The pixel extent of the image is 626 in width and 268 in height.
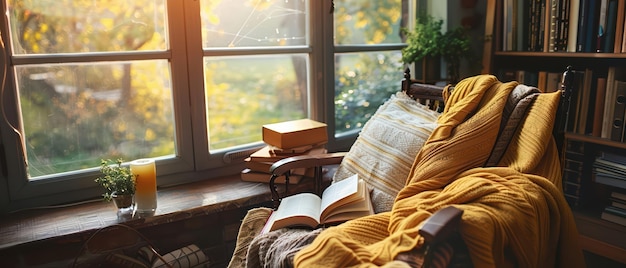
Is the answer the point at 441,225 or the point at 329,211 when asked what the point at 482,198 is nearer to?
the point at 441,225

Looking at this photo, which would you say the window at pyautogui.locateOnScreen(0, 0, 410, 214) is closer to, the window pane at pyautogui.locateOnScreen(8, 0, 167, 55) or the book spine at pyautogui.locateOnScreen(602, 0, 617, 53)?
the window pane at pyautogui.locateOnScreen(8, 0, 167, 55)

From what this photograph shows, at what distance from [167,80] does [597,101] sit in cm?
176

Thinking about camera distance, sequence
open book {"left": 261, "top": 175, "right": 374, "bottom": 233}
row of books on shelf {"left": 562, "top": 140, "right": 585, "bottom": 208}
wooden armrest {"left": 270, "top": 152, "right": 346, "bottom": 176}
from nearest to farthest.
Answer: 1. open book {"left": 261, "top": 175, "right": 374, "bottom": 233}
2. wooden armrest {"left": 270, "top": 152, "right": 346, "bottom": 176}
3. row of books on shelf {"left": 562, "top": 140, "right": 585, "bottom": 208}

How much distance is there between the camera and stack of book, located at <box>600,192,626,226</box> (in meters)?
2.00

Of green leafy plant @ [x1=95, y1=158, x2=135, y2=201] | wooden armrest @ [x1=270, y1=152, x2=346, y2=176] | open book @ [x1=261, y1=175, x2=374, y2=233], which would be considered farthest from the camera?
wooden armrest @ [x1=270, y1=152, x2=346, y2=176]

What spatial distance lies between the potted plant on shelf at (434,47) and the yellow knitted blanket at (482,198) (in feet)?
2.49

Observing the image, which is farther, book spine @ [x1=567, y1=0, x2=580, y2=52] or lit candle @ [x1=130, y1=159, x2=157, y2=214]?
book spine @ [x1=567, y1=0, x2=580, y2=52]

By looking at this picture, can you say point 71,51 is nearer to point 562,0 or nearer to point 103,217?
point 103,217

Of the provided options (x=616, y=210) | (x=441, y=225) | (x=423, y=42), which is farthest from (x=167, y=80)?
(x=616, y=210)

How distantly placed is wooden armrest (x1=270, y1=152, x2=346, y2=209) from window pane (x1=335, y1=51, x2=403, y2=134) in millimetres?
563

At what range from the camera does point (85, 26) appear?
1.73 meters

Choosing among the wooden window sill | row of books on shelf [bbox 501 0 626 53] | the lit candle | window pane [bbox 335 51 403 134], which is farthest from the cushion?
row of books on shelf [bbox 501 0 626 53]

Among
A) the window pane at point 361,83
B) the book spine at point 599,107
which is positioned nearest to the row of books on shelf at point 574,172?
the book spine at point 599,107

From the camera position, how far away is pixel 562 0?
81.3 inches
